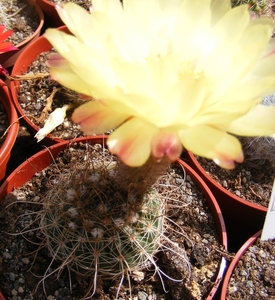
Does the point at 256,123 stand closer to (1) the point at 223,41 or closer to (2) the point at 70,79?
(1) the point at 223,41

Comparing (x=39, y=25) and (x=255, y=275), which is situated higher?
(x=39, y=25)

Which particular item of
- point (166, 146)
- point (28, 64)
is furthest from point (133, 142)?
point (28, 64)

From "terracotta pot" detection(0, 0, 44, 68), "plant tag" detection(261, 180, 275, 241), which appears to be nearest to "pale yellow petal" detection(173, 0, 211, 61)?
"plant tag" detection(261, 180, 275, 241)

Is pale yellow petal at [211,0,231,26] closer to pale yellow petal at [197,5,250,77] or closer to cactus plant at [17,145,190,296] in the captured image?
pale yellow petal at [197,5,250,77]

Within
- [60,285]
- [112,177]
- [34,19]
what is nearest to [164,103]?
[112,177]

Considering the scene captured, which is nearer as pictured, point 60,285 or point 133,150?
point 133,150

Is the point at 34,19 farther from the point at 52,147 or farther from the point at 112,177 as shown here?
the point at 112,177

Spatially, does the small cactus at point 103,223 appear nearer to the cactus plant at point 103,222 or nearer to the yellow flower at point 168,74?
the cactus plant at point 103,222
